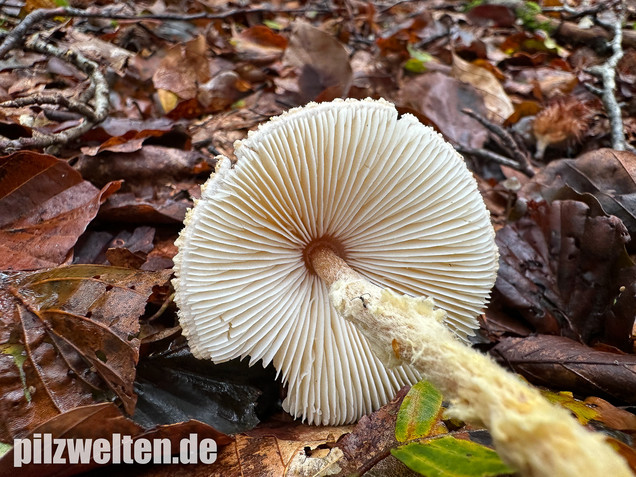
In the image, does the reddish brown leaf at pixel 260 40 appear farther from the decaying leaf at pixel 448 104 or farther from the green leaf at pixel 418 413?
the green leaf at pixel 418 413

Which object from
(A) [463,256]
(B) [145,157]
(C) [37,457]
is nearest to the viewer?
(C) [37,457]

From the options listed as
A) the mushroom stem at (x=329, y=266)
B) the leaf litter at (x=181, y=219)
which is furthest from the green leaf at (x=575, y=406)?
the mushroom stem at (x=329, y=266)

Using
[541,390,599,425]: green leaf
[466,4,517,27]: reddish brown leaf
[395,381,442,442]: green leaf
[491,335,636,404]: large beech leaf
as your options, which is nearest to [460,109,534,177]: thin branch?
[491,335,636,404]: large beech leaf

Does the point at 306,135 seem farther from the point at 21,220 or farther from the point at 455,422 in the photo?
the point at 21,220

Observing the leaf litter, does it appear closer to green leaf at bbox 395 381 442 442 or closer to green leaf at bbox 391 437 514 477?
green leaf at bbox 395 381 442 442

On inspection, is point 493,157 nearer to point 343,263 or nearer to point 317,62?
point 317,62

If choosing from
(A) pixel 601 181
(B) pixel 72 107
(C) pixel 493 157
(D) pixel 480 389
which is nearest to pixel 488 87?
(C) pixel 493 157

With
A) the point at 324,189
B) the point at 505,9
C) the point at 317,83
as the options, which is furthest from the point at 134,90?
the point at 505,9
